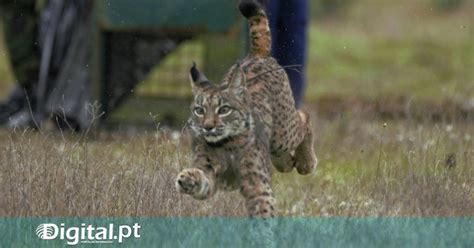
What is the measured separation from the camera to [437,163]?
29.8 ft

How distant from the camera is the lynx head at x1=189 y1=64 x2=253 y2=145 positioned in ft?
26.0

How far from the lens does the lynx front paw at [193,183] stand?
25.3ft

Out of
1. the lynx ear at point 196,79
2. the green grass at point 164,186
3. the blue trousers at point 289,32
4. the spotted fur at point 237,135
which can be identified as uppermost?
the blue trousers at point 289,32

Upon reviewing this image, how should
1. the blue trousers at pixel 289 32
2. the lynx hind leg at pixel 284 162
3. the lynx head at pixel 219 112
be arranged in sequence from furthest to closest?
the blue trousers at pixel 289 32 < the lynx hind leg at pixel 284 162 < the lynx head at pixel 219 112

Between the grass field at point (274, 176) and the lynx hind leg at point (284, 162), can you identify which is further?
the lynx hind leg at point (284, 162)

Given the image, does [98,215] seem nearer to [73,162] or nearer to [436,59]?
[73,162]

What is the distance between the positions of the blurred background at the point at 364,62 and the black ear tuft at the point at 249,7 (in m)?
3.44

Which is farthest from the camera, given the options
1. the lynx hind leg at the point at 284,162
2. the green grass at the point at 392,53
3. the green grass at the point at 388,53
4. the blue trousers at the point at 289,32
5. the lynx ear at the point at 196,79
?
the green grass at the point at 392,53

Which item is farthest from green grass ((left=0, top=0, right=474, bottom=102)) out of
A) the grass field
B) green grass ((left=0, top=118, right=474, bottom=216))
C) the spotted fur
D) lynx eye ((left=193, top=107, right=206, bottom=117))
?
lynx eye ((left=193, top=107, right=206, bottom=117))

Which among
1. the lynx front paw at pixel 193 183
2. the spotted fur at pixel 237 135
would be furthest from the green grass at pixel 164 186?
the lynx front paw at pixel 193 183

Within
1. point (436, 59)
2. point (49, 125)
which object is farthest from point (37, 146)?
point (436, 59)

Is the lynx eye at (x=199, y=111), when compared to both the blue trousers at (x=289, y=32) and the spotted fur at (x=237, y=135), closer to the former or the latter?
the spotted fur at (x=237, y=135)

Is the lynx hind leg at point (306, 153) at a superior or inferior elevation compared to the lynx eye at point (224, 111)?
inferior

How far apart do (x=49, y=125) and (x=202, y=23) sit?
1.71 metres
